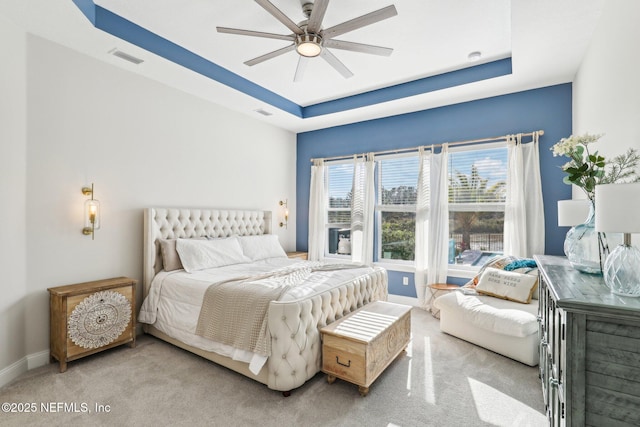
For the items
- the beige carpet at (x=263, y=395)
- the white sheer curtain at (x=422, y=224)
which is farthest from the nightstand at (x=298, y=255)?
the beige carpet at (x=263, y=395)

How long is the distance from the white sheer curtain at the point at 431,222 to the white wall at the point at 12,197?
14.4ft

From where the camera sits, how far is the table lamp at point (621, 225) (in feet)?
3.69

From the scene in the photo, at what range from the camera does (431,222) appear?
14.8 ft

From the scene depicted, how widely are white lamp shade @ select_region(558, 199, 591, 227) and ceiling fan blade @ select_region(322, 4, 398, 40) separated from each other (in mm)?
1822

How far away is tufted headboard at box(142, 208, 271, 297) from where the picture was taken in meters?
3.56

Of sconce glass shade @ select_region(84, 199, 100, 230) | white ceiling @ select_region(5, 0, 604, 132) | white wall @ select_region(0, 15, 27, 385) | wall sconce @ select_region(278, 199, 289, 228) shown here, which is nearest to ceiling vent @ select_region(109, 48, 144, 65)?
white ceiling @ select_region(5, 0, 604, 132)

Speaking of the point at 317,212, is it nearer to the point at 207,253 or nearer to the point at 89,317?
the point at 207,253

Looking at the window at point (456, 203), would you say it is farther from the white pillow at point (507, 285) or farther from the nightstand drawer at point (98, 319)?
the nightstand drawer at point (98, 319)

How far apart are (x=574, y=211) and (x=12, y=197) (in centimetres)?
435

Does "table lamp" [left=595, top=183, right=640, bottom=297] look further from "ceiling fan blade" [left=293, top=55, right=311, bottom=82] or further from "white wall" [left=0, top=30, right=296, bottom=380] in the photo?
"white wall" [left=0, top=30, right=296, bottom=380]

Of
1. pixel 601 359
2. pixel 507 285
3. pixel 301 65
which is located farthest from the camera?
pixel 507 285

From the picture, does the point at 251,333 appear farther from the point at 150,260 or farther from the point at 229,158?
the point at 229,158

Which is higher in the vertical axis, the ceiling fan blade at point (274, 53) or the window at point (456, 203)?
the ceiling fan blade at point (274, 53)

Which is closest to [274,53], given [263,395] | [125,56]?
[125,56]
